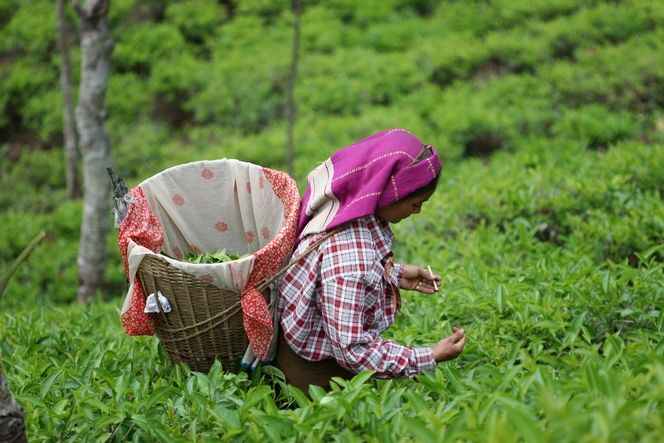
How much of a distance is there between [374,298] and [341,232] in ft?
0.79

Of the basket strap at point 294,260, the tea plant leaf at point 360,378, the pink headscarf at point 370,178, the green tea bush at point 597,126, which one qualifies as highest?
the pink headscarf at point 370,178

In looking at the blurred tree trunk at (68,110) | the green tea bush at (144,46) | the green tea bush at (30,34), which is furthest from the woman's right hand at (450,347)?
the green tea bush at (30,34)

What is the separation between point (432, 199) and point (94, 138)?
229 cm

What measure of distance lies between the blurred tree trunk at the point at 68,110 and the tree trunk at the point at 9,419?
482cm

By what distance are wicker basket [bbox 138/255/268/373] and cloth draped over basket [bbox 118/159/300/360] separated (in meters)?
0.04

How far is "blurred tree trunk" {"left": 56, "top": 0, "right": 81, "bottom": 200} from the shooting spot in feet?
20.0

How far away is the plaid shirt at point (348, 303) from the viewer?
197cm

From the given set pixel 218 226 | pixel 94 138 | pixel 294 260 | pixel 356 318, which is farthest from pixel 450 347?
pixel 94 138

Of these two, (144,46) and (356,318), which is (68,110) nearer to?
(144,46)

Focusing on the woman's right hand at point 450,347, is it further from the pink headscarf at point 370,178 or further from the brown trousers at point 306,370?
the pink headscarf at point 370,178

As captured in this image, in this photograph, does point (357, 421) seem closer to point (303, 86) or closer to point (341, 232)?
point (341, 232)

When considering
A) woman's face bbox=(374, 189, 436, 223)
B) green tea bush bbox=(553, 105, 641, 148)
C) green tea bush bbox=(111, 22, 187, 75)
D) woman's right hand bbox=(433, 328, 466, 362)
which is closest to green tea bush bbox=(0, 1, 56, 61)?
green tea bush bbox=(111, 22, 187, 75)

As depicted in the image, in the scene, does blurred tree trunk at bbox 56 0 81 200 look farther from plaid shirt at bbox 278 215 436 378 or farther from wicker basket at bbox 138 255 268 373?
plaid shirt at bbox 278 215 436 378

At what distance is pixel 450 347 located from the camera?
2.05 m
